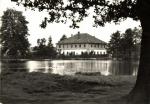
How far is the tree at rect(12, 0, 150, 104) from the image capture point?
13.0 meters

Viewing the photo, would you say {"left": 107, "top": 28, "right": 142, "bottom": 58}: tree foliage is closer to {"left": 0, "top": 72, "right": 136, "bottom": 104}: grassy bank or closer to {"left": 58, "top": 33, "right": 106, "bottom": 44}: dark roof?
{"left": 58, "top": 33, "right": 106, "bottom": 44}: dark roof

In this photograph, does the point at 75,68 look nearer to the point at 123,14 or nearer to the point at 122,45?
the point at 123,14

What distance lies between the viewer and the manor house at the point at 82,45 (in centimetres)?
17262

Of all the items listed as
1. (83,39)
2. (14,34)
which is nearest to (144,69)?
(14,34)

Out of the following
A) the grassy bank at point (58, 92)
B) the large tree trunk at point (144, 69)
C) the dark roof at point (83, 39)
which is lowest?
the grassy bank at point (58, 92)

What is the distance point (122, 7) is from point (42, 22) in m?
3.31

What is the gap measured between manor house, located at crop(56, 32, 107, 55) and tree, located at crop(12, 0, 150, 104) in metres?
155

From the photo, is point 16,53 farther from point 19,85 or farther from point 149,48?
point 149,48

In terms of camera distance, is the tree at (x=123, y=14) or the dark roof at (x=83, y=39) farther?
the dark roof at (x=83, y=39)

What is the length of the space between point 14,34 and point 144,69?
9407cm

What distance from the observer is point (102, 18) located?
15.4m

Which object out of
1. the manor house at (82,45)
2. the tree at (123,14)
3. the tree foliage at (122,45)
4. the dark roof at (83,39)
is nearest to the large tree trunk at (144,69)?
the tree at (123,14)

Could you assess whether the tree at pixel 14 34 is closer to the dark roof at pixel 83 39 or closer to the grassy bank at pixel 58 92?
the dark roof at pixel 83 39

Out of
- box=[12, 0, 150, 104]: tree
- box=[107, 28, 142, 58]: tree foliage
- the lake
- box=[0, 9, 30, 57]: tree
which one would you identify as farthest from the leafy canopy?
box=[107, 28, 142, 58]: tree foliage
